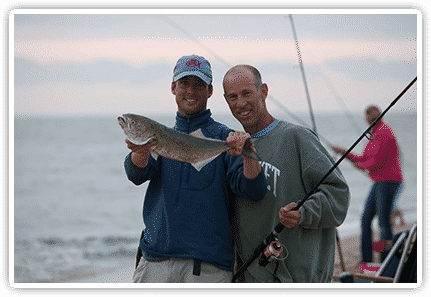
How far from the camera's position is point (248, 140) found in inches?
103

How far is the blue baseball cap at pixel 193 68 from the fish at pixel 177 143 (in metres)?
0.50

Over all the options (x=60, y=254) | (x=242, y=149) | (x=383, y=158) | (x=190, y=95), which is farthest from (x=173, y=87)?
(x=60, y=254)

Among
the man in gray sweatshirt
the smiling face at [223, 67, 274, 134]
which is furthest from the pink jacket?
the smiling face at [223, 67, 274, 134]

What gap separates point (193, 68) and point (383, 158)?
503 centimetres

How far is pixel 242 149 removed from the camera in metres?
2.60

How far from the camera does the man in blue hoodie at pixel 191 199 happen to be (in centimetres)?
277

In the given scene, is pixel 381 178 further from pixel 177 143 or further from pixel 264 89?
pixel 177 143

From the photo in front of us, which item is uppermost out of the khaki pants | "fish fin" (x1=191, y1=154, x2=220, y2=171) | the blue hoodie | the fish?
the fish

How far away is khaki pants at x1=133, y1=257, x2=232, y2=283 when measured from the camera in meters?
2.78

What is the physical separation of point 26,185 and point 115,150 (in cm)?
1261

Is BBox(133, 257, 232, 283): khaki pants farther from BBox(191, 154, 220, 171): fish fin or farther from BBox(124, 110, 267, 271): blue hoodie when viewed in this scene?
Answer: BBox(191, 154, 220, 171): fish fin

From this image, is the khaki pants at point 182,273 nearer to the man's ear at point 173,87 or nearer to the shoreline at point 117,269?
the man's ear at point 173,87

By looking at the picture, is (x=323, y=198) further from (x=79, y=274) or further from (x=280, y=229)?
(x=79, y=274)

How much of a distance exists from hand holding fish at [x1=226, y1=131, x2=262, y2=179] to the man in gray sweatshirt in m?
0.32
